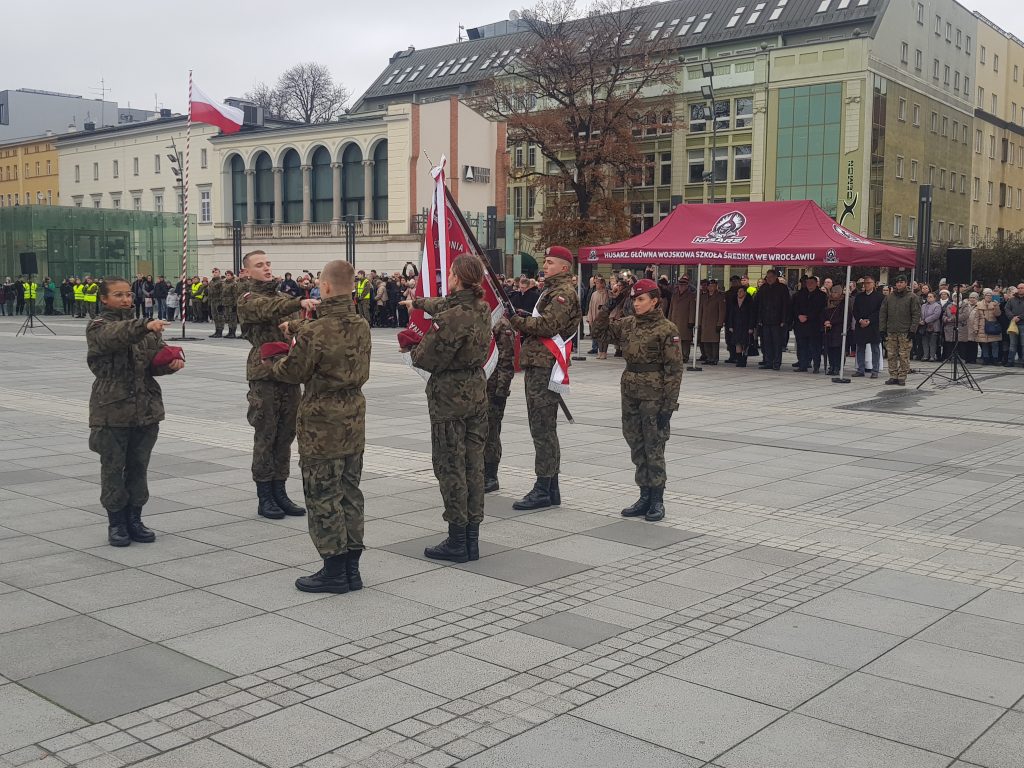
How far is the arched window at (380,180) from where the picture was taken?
5428 centimetres

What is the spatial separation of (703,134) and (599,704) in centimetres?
6131

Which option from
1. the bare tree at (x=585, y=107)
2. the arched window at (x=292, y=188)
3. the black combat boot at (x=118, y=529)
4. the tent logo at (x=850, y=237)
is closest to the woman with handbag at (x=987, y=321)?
the tent logo at (x=850, y=237)

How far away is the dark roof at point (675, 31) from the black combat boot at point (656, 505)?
48.3 metres

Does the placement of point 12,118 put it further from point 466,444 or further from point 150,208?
point 466,444

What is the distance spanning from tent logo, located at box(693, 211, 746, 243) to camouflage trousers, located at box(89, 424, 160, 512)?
15.3 metres

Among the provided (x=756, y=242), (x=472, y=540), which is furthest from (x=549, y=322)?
(x=756, y=242)

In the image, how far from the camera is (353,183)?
55.9 meters

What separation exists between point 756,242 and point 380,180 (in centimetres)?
3699

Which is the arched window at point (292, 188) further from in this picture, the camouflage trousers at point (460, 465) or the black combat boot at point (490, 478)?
the camouflage trousers at point (460, 465)

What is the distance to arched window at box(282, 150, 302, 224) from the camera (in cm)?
5838

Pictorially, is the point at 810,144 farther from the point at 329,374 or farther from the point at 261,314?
the point at 329,374

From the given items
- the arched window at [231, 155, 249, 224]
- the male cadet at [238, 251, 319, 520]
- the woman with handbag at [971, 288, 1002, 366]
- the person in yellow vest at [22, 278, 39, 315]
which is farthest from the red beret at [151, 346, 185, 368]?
the arched window at [231, 155, 249, 224]

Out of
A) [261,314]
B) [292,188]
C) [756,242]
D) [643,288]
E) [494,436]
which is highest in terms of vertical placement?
[292,188]

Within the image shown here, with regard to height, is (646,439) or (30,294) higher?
(30,294)
